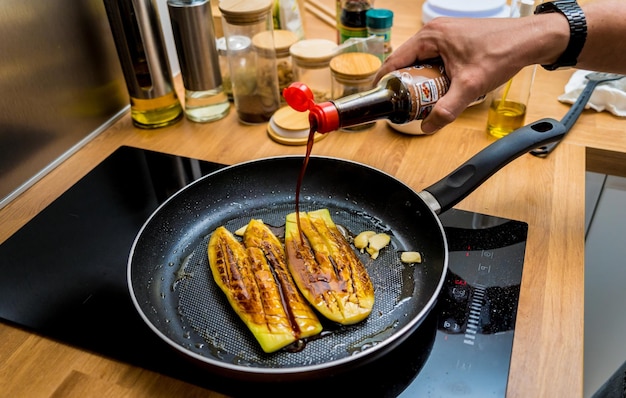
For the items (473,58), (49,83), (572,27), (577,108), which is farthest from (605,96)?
(49,83)

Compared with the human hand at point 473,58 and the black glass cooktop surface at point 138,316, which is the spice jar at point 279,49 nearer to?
the black glass cooktop surface at point 138,316

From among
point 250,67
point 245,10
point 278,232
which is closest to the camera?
point 278,232

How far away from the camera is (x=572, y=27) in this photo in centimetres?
75

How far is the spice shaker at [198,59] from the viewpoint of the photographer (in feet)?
3.34

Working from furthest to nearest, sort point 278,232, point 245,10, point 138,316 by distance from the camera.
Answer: point 245,10
point 278,232
point 138,316

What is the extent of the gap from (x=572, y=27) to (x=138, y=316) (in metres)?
0.76

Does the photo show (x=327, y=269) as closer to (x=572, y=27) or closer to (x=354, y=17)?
(x=572, y=27)

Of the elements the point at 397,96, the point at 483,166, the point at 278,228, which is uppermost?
the point at 397,96

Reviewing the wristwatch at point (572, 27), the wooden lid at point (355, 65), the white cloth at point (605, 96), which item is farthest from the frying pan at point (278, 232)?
the white cloth at point (605, 96)

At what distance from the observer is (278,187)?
965 millimetres

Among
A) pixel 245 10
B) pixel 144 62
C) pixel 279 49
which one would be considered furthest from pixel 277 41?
pixel 144 62

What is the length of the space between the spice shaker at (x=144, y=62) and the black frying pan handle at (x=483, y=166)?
620 mm

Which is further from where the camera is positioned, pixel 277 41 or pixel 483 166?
pixel 277 41

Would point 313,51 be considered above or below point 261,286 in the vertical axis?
above
